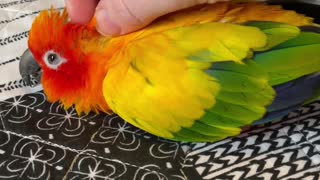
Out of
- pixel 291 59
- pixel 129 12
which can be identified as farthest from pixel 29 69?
pixel 291 59

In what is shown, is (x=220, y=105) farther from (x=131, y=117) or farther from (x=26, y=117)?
(x=26, y=117)

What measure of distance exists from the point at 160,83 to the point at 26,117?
18 cm

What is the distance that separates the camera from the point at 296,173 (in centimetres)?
50

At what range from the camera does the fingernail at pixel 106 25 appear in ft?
1.78

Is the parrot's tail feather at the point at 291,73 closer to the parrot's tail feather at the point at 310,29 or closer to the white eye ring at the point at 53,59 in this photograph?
the parrot's tail feather at the point at 310,29

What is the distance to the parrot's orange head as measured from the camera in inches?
22.0

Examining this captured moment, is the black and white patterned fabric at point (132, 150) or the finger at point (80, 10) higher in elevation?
the finger at point (80, 10)

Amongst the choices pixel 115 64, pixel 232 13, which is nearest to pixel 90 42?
pixel 115 64

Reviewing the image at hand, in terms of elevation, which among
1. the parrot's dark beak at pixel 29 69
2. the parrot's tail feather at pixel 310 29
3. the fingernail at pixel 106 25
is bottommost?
the parrot's dark beak at pixel 29 69

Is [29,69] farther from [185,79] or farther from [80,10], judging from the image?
[185,79]

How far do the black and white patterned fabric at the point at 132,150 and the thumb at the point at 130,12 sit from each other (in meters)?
0.11

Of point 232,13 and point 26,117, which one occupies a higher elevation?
point 232,13

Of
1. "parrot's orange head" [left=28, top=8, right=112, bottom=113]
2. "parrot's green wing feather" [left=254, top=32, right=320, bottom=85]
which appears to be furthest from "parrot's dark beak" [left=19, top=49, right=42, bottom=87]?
"parrot's green wing feather" [left=254, top=32, right=320, bottom=85]

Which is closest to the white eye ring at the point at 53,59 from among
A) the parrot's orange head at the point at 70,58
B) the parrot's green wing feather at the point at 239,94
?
the parrot's orange head at the point at 70,58
